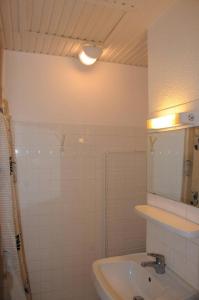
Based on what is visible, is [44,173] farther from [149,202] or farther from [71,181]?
[149,202]

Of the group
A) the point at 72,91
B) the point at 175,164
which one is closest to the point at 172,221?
the point at 175,164

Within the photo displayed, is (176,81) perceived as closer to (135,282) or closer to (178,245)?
(178,245)

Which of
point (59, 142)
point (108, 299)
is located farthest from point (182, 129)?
point (59, 142)

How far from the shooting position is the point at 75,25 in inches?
66.8

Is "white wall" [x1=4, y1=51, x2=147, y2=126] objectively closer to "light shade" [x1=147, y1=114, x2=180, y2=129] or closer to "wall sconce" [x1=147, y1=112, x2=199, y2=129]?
"light shade" [x1=147, y1=114, x2=180, y2=129]

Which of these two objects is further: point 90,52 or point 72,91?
point 72,91

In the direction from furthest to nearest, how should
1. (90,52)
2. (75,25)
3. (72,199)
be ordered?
(72,199)
(90,52)
(75,25)

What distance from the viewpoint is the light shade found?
1351mm

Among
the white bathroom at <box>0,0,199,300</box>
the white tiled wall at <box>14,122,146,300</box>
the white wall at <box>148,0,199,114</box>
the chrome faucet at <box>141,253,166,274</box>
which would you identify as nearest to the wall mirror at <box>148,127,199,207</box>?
the white bathroom at <box>0,0,199,300</box>

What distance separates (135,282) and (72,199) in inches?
37.3

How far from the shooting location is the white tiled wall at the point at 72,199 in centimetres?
219

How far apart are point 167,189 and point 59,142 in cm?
111

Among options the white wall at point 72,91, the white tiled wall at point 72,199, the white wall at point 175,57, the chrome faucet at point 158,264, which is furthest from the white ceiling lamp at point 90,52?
the chrome faucet at point 158,264

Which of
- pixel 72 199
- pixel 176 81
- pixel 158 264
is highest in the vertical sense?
pixel 176 81
